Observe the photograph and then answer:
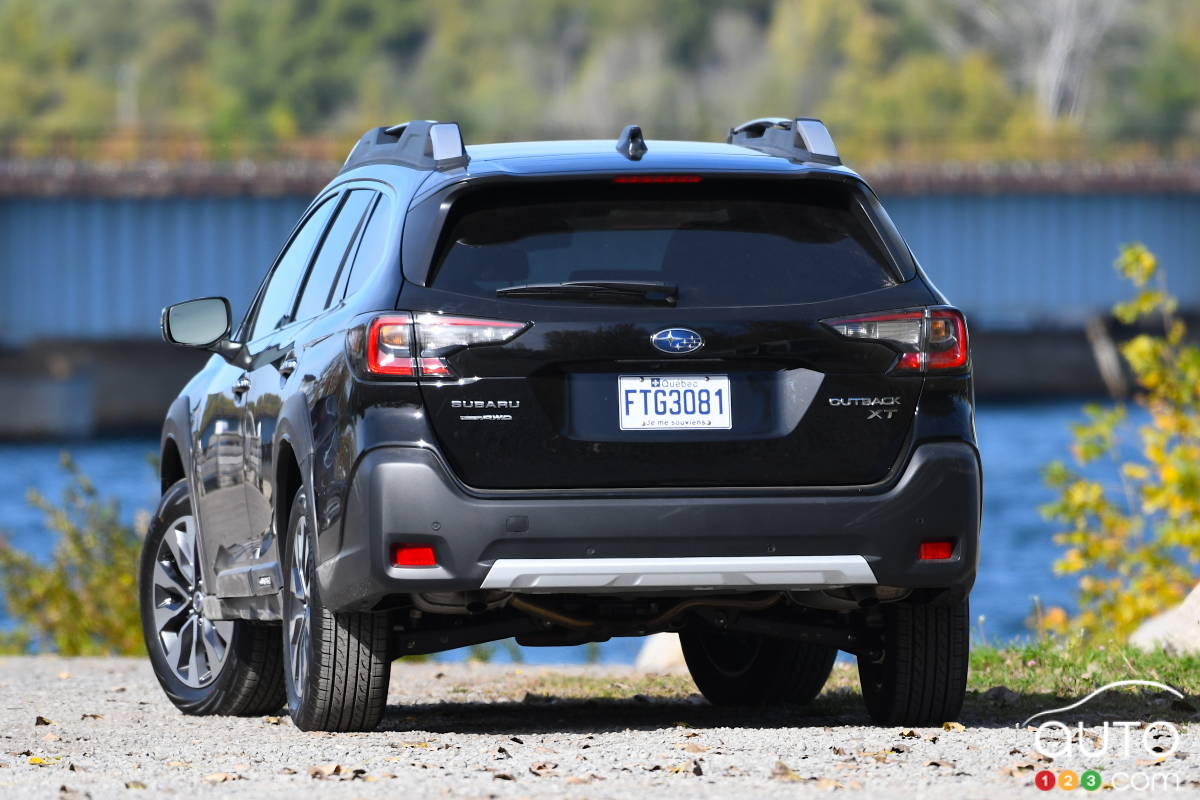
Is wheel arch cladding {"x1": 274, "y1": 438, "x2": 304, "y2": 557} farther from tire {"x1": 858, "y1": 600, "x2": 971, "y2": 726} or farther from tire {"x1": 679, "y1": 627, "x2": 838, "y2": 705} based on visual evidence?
tire {"x1": 858, "y1": 600, "x2": 971, "y2": 726}

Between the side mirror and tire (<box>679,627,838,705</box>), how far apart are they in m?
2.02

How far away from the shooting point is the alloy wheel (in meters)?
8.38

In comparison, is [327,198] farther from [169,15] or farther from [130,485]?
[169,15]

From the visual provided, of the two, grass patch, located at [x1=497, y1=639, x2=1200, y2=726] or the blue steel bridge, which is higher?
grass patch, located at [x1=497, y1=639, x2=1200, y2=726]

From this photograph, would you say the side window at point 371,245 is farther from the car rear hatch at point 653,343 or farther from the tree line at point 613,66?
the tree line at point 613,66

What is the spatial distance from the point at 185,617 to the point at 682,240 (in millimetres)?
3093

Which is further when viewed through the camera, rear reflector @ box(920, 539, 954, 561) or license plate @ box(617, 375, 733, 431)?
rear reflector @ box(920, 539, 954, 561)

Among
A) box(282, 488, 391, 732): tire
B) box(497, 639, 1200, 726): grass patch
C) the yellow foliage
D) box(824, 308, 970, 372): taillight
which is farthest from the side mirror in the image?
the yellow foliage

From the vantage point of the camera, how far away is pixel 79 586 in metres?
15.6

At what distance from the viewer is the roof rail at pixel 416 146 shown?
6.86 meters

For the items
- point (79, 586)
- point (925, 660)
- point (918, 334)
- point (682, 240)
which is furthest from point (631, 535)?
point (79, 586)

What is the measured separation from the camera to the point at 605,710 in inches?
333

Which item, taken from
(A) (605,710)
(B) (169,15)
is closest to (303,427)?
(A) (605,710)

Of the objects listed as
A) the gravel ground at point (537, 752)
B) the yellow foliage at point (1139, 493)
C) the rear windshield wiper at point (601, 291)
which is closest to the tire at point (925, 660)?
the gravel ground at point (537, 752)
